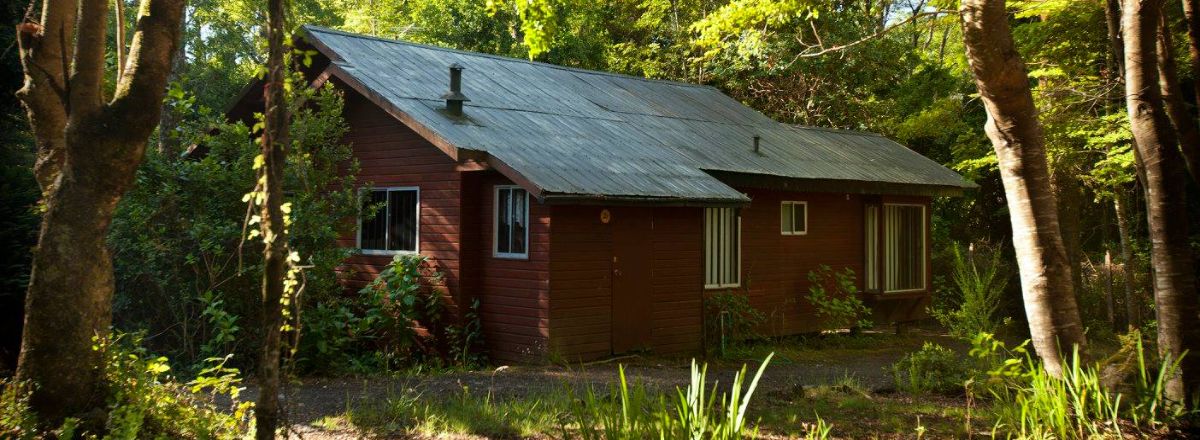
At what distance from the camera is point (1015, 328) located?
834 inches

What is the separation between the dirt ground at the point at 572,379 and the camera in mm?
8617

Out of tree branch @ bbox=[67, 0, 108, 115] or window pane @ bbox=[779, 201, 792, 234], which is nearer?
tree branch @ bbox=[67, 0, 108, 115]

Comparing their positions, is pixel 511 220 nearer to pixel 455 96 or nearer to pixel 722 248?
pixel 455 96

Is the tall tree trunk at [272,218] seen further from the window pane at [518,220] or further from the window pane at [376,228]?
the window pane at [376,228]

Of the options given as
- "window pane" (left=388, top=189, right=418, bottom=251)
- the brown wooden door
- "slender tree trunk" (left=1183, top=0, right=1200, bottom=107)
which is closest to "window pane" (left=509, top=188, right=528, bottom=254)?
the brown wooden door

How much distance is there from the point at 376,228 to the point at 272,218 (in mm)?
9539

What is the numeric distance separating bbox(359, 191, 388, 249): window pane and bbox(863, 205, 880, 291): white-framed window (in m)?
8.26

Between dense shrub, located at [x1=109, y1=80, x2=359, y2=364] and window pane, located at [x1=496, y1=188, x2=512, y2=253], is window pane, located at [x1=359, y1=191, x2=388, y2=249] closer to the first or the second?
dense shrub, located at [x1=109, y1=80, x2=359, y2=364]

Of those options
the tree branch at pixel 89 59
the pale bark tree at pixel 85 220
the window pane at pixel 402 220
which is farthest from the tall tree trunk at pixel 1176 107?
the window pane at pixel 402 220

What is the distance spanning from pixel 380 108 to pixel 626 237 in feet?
12.6

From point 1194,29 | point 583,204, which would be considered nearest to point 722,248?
point 583,204

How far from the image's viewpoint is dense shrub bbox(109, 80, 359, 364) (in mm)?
11562

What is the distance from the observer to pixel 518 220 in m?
12.6

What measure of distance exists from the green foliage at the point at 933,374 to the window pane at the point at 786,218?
21.4 feet
